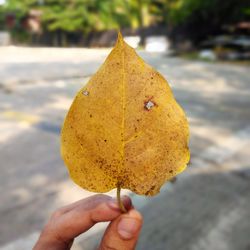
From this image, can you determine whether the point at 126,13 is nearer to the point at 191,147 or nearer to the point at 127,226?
the point at 191,147

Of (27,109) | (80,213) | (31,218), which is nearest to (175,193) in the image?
(31,218)

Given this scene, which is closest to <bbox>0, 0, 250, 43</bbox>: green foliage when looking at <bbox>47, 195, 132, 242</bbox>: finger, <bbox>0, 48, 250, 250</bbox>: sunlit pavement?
<bbox>0, 48, 250, 250</bbox>: sunlit pavement

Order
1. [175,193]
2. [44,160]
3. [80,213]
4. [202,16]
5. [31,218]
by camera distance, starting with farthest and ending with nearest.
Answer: [202,16] < [44,160] < [175,193] < [31,218] < [80,213]

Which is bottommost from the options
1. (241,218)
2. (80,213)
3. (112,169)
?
(241,218)

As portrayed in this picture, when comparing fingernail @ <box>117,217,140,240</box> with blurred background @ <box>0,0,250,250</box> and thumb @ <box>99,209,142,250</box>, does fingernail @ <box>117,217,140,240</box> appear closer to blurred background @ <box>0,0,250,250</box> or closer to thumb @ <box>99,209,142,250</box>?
thumb @ <box>99,209,142,250</box>

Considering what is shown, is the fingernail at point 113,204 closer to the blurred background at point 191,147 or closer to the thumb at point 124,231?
the thumb at point 124,231

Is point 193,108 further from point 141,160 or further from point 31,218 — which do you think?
point 141,160
